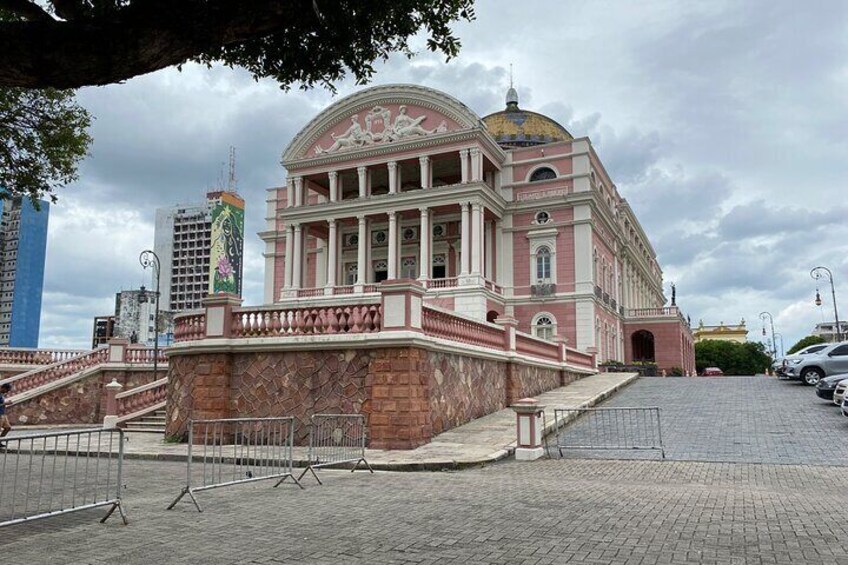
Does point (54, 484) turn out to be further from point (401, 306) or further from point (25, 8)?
point (25, 8)

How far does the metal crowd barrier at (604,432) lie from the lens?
1259cm

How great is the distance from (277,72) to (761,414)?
47.4ft

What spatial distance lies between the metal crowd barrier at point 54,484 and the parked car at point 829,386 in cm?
1775

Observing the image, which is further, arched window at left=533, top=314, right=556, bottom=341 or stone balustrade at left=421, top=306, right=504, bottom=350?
arched window at left=533, top=314, right=556, bottom=341

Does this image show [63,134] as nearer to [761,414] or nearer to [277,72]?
[277,72]

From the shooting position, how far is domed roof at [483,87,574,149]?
44.0m

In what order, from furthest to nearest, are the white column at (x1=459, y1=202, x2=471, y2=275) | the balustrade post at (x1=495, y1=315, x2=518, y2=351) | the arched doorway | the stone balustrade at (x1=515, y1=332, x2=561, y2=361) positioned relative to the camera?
the arched doorway → the white column at (x1=459, y1=202, x2=471, y2=275) → the stone balustrade at (x1=515, y1=332, x2=561, y2=361) → the balustrade post at (x1=495, y1=315, x2=518, y2=351)

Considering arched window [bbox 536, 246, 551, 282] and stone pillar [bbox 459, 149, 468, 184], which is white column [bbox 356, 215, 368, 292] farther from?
arched window [bbox 536, 246, 551, 282]

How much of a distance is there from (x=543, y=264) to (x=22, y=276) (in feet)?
157

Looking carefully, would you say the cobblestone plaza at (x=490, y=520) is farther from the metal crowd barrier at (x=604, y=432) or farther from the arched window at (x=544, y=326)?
the arched window at (x=544, y=326)

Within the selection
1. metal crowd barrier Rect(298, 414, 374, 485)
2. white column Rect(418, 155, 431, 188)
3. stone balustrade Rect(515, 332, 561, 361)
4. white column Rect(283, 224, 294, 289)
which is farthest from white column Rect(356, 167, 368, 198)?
metal crowd barrier Rect(298, 414, 374, 485)

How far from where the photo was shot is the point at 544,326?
35.5 metres

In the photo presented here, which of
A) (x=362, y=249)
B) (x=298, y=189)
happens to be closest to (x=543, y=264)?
(x=362, y=249)

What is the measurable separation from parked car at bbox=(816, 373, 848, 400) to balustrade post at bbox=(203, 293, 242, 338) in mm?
15542
